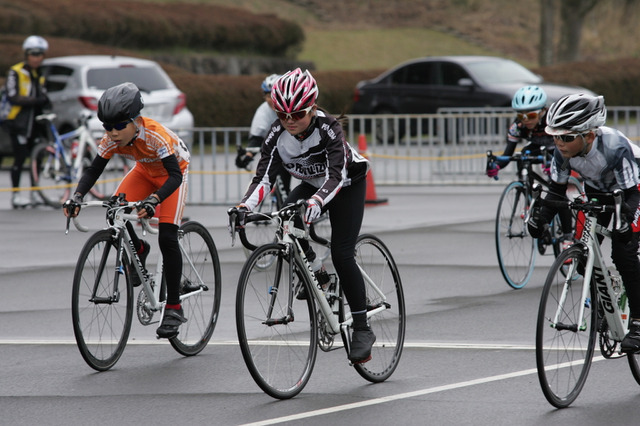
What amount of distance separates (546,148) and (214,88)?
57.7ft

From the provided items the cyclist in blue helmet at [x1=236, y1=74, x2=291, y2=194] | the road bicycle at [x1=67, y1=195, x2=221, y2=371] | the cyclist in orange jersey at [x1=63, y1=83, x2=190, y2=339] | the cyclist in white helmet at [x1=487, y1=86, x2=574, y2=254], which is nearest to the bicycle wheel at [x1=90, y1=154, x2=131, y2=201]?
the cyclist in blue helmet at [x1=236, y1=74, x2=291, y2=194]

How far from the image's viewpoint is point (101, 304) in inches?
281

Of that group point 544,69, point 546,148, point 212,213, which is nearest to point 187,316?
point 546,148

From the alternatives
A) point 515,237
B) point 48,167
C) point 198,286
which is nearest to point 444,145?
point 48,167

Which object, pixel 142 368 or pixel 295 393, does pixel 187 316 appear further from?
pixel 295 393

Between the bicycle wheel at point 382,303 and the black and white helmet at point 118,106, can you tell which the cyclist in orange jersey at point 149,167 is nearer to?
the black and white helmet at point 118,106

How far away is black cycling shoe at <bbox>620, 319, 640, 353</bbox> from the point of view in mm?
6227

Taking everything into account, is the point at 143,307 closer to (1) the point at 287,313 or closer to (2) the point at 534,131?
(1) the point at 287,313

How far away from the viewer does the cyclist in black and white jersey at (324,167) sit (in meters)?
6.25

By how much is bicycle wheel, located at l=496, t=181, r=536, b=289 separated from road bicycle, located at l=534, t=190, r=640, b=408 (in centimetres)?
367

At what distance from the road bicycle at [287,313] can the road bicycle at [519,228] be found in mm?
3553

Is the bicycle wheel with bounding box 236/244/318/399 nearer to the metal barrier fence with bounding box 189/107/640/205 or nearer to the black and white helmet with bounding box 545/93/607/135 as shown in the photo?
the black and white helmet with bounding box 545/93/607/135

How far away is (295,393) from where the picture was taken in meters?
6.34

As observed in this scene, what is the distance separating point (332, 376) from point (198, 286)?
1.25 meters
